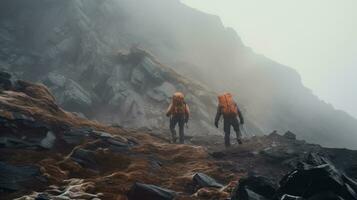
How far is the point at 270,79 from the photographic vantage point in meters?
126

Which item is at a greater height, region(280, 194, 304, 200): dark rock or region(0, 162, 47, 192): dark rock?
region(280, 194, 304, 200): dark rock

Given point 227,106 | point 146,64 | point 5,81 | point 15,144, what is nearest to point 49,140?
point 15,144

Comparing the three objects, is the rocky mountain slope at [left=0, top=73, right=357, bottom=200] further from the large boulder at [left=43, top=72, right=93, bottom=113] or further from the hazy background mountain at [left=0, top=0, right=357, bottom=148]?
the hazy background mountain at [left=0, top=0, right=357, bottom=148]

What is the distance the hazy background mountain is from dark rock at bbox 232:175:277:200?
46.6 metres

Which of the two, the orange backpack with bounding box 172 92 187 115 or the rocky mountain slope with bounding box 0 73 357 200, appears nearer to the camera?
the rocky mountain slope with bounding box 0 73 357 200

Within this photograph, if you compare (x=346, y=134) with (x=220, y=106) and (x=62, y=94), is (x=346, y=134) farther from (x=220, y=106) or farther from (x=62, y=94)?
(x=220, y=106)

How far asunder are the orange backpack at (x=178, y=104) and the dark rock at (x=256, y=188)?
52.6 feet

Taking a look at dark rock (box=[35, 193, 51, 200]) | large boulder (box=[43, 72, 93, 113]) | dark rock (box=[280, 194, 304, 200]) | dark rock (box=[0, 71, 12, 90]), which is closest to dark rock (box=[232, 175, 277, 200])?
dark rock (box=[280, 194, 304, 200])

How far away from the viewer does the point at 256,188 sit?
1405 centimetres

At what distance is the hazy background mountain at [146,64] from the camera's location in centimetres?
6925

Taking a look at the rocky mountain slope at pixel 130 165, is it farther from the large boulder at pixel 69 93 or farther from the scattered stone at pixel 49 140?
the large boulder at pixel 69 93

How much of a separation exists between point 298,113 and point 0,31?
8236 cm

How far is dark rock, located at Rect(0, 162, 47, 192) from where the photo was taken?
15211 mm

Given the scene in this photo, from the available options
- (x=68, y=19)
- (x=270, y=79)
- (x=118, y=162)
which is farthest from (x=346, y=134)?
(x=118, y=162)
